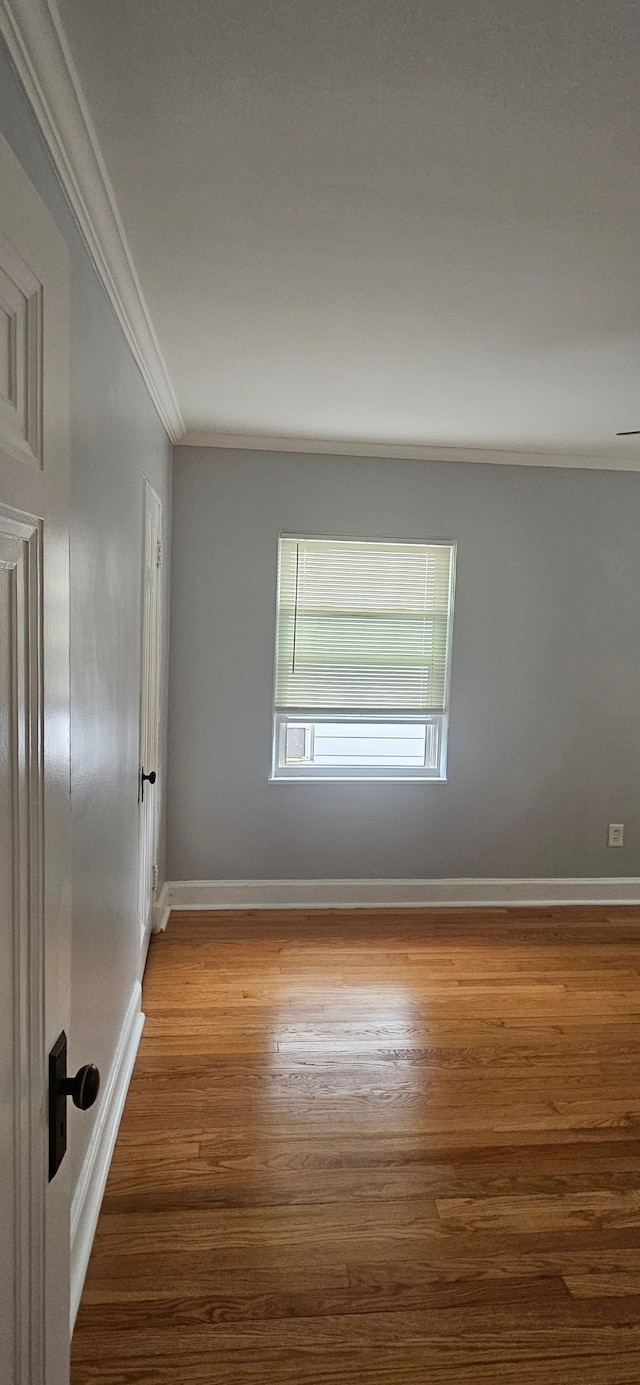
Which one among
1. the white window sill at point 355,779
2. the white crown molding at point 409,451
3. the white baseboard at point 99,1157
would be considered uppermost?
the white crown molding at point 409,451

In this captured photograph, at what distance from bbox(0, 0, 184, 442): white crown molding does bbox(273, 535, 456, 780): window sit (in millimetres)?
1900

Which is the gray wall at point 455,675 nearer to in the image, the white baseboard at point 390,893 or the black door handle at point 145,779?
the white baseboard at point 390,893

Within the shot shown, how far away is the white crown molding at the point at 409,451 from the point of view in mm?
3855

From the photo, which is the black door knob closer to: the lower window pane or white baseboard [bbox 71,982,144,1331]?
white baseboard [bbox 71,982,144,1331]

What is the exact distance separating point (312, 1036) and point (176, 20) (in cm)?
286

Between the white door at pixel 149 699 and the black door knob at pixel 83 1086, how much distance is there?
1.98m

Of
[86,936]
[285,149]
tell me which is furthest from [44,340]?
[86,936]

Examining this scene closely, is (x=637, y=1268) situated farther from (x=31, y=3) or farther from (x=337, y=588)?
(x=337, y=588)

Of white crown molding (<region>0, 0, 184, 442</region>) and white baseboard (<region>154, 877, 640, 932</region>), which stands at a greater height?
white crown molding (<region>0, 0, 184, 442</region>)

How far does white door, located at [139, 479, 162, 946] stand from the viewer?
2895 mm

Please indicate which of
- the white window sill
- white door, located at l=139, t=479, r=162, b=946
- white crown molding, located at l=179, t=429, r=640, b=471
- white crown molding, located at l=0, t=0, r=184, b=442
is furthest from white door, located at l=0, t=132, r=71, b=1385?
the white window sill

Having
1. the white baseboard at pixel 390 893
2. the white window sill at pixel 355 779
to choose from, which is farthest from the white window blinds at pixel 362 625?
the white baseboard at pixel 390 893

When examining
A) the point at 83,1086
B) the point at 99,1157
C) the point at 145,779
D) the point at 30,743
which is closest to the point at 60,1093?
the point at 83,1086

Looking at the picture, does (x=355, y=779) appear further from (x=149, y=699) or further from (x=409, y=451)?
(x=409, y=451)
